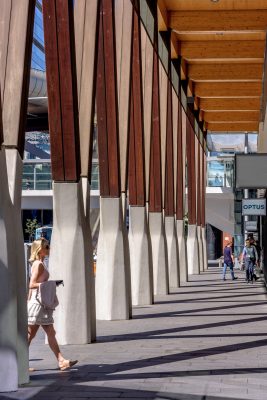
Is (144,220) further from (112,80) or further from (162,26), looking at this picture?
(162,26)

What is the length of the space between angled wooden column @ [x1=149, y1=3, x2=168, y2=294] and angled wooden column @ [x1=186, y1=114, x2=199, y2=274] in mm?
17942

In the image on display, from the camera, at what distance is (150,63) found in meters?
29.4

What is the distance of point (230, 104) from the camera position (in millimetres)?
53406

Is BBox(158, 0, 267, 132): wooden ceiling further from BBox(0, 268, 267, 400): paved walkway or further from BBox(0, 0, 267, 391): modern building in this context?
BBox(0, 268, 267, 400): paved walkway

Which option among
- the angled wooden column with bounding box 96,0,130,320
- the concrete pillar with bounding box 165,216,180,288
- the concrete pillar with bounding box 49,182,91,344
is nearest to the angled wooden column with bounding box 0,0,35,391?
the concrete pillar with bounding box 49,182,91,344

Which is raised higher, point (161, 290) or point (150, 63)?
point (150, 63)

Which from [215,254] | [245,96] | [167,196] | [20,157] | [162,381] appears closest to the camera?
[162,381]

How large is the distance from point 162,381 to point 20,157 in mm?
2975

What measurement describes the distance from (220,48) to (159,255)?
11.9 metres

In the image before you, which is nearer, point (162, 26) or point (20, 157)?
point (20, 157)

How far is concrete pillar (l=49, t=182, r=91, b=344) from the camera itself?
588 inches

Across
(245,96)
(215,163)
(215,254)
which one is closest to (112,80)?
(245,96)

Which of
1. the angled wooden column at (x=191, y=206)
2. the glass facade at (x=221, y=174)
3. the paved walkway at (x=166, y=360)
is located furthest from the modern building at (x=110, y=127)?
A: the glass facade at (x=221, y=174)

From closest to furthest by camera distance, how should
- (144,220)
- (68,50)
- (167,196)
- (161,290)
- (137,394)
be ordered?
(137,394) < (68,50) < (144,220) < (161,290) < (167,196)
